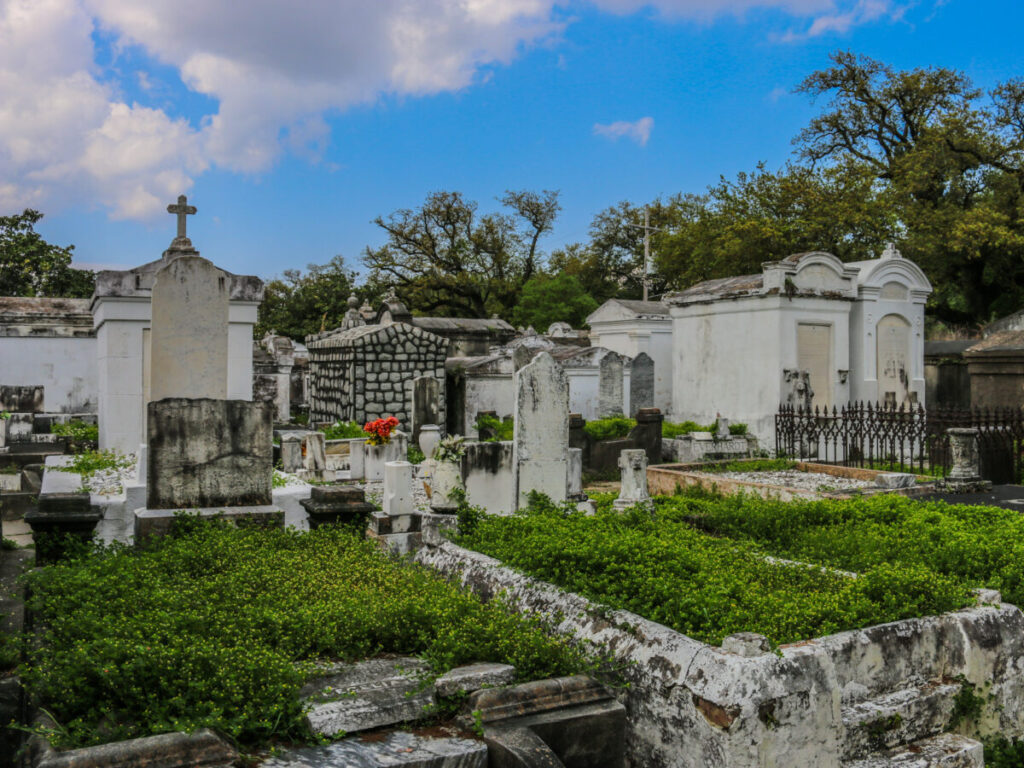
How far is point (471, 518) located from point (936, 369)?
1955 centimetres

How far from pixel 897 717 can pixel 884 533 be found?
3008 millimetres

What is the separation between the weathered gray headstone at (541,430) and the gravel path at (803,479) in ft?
14.5

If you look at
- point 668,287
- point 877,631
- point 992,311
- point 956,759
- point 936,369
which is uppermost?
point 668,287

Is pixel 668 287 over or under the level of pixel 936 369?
over

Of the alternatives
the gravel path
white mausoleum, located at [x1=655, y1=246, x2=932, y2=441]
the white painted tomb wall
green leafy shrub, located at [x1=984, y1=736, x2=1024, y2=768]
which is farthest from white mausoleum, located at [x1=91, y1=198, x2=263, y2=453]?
white mausoleum, located at [x1=655, y1=246, x2=932, y2=441]

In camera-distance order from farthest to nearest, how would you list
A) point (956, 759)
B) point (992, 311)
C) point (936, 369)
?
point (992, 311) → point (936, 369) → point (956, 759)

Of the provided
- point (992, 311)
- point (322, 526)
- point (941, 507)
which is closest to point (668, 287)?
point (992, 311)

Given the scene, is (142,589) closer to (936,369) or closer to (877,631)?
(877,631)

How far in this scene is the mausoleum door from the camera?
1788cm

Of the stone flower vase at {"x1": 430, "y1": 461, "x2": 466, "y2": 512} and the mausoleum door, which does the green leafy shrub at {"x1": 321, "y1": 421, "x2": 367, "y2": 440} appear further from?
the mausoleum door

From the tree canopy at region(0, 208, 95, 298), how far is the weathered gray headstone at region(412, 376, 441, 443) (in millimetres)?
15139

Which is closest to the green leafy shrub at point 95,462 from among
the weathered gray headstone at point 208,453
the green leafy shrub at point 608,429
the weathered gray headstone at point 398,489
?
the weathered gray headstone at point 208,453

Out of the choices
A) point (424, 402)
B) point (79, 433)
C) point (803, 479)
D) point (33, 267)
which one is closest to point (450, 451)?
point (79, 433)

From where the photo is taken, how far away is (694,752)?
375cm
